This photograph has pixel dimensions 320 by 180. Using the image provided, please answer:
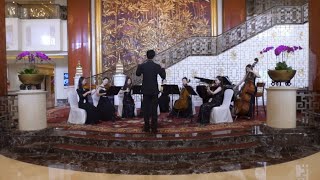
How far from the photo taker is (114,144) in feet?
19.6

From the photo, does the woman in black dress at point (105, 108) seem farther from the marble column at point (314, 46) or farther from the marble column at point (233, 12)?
the marble column at point (233, 12)

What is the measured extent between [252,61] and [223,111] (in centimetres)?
→ 628

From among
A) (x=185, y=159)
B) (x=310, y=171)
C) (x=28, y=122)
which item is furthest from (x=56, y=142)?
(x=310, y=171)

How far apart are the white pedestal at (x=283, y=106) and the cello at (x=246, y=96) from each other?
1.57 meters

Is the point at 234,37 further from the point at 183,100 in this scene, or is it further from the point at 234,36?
the point at 183,100

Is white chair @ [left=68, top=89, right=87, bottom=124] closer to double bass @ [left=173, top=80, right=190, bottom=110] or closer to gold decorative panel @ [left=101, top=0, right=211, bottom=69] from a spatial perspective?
double bass @ [left=173, top=80, right=190, bottom=110]

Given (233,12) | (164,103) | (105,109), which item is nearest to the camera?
(105,109)

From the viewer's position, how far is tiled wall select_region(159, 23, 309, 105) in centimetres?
1299

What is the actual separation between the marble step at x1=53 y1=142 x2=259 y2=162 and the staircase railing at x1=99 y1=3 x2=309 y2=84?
8165 millimetres

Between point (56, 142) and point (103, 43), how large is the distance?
10.2 metres

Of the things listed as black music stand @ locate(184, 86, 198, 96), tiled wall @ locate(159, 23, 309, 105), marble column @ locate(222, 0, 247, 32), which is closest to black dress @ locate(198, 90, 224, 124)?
black music stand @ locate(184, 86, 198, 96)

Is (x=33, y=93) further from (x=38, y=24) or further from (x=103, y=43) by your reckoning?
(x=38, y=24)

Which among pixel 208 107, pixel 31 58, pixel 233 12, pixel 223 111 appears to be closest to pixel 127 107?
pixel 208 107

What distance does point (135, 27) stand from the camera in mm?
15969
